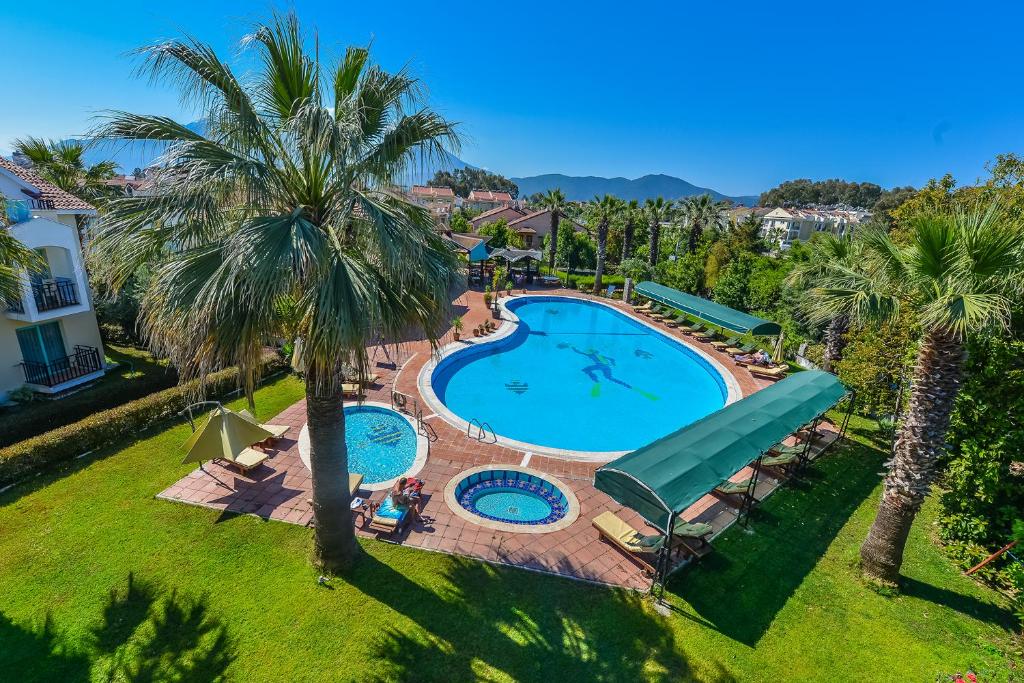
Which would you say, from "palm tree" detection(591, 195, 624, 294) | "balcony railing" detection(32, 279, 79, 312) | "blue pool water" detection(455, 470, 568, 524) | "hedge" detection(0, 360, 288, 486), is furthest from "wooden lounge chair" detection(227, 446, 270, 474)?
"palm tree" detection(591, 195, 624, 294)

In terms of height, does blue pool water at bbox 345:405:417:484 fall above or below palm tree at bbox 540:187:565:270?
below

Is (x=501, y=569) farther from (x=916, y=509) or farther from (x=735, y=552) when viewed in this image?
(x=916, y=509)

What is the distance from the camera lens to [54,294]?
15219mm

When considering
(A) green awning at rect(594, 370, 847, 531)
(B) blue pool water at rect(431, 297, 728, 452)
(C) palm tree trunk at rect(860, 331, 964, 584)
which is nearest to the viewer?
(C) palm tree trunk at rect(860, 331, 964, 584)

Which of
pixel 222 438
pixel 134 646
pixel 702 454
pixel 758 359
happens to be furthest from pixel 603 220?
pixel 134 646

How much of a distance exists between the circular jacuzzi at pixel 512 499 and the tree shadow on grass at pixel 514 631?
67.5 inches

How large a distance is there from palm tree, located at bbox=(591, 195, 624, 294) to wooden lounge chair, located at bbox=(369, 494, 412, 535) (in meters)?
29.3

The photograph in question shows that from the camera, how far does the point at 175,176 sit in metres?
6.03

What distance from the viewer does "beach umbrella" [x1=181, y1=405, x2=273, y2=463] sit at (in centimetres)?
1082

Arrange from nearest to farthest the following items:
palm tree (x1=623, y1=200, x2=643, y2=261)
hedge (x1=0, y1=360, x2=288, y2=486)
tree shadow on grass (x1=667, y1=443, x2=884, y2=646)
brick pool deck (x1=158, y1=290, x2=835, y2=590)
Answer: tree shadow on grass (x1=667, y1=443, x2=884, y2=646)
brick pool deck (x1=158, y1=290, x2=835, y2=590)
hedge (x1=0, y1=360, x2=288, y2=486)
palm tree (x1=623, y1=200, x2=643, y2=261)

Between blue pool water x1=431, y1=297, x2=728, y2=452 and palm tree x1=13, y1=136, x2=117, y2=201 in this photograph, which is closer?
blue pool water x1=431, y1=297, x2=728, y2=452

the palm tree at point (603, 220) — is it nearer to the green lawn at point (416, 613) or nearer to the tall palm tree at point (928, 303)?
the tall palm tree at point (928, 303)

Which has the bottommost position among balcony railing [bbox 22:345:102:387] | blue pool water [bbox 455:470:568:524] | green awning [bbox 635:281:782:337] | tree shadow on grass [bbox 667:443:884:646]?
blue pool water [bbox 455:470:568:524]

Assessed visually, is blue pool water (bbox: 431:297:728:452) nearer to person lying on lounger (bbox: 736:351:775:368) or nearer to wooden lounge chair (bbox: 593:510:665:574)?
person lying on lounger (bbox: 736:351:775:368)
